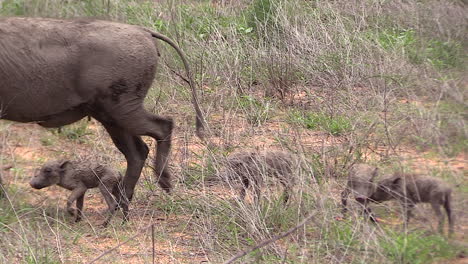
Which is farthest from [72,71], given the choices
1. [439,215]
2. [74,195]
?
[439,215]

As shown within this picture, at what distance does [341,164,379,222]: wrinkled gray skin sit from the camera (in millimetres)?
4758

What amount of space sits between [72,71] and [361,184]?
2126mm

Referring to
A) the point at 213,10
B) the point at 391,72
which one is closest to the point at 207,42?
the point at 213,10

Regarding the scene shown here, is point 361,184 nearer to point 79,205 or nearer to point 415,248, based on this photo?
point 415,248

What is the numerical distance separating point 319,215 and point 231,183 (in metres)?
0.87

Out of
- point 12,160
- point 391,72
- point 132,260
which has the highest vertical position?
point 391,72

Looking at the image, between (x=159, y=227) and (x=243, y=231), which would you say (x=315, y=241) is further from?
(x=159, y=227)

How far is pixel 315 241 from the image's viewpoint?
4.44m

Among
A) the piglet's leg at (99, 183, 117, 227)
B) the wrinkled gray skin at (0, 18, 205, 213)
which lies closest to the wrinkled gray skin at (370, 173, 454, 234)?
the wrinkled gray skin at (0, 18, 205, 213)

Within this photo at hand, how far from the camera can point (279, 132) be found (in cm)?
627

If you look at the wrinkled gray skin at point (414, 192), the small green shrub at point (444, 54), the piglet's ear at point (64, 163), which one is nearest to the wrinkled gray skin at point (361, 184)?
the wrinkled gray skin at point (414, 192)

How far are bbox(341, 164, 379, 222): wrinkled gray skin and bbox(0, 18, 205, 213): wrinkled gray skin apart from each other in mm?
1407

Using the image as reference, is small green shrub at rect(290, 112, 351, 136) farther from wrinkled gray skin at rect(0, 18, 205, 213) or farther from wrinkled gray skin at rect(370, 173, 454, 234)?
wrinkled gray skin at rect(370, 173, 454, 234)

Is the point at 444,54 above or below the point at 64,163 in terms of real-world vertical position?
above
